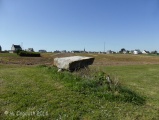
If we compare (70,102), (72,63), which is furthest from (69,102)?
(72,63)

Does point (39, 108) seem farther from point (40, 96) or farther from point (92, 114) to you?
point (92, 114)

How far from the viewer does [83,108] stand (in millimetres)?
5418

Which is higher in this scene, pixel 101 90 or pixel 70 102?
pixel 101 90

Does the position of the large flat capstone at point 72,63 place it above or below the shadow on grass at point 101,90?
above

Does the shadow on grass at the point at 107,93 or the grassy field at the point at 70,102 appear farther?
the shadow on grass at the point at 107,93

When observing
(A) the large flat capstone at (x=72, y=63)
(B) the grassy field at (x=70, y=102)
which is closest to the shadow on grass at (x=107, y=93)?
(B) the grassy field at (x=70, y=102)

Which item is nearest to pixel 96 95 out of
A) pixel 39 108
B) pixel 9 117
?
pixel 39 108

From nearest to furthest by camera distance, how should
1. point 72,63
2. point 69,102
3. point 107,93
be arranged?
point 69,102, point 107,93, point 72,63

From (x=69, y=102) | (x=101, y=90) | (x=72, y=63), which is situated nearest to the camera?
(x=69, y=102)

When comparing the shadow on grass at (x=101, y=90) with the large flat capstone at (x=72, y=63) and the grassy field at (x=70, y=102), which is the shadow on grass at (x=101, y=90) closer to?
the grassy field at (x=70, y=102)

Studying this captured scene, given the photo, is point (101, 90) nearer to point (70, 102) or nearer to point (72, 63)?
point (70, 102)

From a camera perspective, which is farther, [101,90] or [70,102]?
[101,90]

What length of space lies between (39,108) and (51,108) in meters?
0.36

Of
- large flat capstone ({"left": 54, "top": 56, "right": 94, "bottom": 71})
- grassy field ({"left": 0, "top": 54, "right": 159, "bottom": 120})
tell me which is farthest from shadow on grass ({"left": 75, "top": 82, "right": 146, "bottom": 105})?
large flat capstone ({"left": 54, "top": 56, "right": 94, "bottom": 71})
